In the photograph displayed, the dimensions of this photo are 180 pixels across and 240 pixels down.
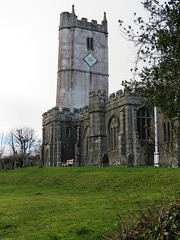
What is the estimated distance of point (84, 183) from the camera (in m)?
17.3

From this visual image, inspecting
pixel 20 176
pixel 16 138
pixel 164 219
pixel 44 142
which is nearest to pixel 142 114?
pixel 20 176

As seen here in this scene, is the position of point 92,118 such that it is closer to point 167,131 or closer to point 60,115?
point 60,115

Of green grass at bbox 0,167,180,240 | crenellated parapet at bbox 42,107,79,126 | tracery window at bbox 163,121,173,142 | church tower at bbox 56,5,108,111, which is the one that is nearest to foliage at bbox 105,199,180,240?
green grass at bbox 0,167,180,240

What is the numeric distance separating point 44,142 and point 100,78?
17518mm

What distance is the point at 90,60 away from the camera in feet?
178

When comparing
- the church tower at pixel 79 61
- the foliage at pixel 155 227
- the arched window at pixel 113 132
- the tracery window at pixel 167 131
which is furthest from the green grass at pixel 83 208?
the church tower at pixel 79 61

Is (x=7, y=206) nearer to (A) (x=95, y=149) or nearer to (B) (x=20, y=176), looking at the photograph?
(B) (x=20, y=176)

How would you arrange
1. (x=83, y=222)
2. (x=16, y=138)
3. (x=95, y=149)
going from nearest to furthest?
1. (x=83, y=222)
2. (x=95, y=149)
3. (x=16, y=138)

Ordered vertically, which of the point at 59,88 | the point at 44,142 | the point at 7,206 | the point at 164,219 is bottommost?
the point at 7,206

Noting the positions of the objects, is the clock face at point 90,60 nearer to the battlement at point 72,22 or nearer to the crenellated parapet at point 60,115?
the battlement at point 72,22

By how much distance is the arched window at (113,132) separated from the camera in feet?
104

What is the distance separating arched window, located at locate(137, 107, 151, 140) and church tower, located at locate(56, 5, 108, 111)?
21.7 metres

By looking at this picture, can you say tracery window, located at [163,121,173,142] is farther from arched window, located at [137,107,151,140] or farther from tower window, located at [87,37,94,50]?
tower window, located at [87,37,94,50]

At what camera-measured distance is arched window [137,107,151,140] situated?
29.8 m
